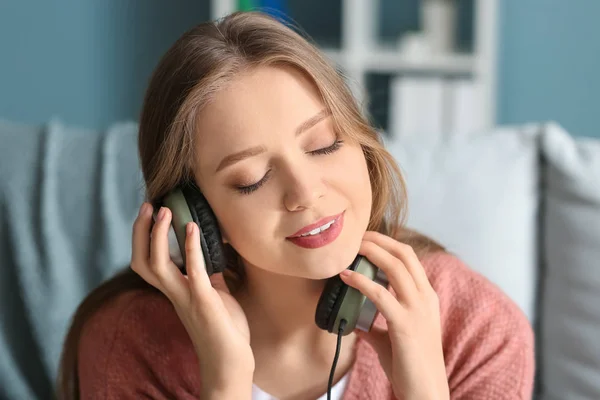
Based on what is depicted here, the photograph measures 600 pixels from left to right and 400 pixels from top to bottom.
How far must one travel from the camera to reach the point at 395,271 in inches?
39.0

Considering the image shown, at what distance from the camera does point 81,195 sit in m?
1.50

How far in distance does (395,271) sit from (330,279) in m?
0.09

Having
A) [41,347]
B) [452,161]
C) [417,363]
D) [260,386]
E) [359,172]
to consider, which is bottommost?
[41,347]

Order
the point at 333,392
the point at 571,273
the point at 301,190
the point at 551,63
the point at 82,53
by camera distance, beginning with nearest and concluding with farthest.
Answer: the point at 301,190
the point at 333,392
the point at 571,273
the point at 551,63
the point at 82,53

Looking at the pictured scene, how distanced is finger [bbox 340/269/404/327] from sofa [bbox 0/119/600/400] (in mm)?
478

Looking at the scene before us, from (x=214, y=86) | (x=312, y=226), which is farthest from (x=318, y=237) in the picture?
(x=214, y=86)

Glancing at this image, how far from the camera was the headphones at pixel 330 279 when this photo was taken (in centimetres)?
98

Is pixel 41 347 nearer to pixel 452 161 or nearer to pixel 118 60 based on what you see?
pixel 452 161

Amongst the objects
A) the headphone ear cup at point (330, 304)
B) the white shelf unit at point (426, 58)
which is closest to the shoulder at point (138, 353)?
the headphone ear cup at point (330, 304)

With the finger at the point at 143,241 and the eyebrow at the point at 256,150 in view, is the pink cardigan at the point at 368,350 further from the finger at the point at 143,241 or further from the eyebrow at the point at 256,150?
the eyebrow at the point at 256,150

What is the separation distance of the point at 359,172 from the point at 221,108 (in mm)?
200

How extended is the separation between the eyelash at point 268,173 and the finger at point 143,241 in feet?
0.55

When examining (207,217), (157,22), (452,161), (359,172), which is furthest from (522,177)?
(157,22)

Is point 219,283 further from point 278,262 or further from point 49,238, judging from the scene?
point 49,238
